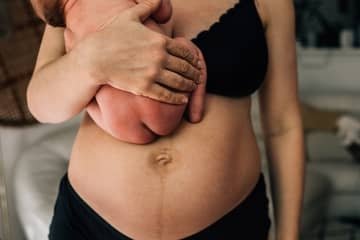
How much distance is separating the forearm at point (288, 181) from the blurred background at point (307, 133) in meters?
1.05

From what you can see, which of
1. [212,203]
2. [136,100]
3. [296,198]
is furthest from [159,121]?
[296,198]

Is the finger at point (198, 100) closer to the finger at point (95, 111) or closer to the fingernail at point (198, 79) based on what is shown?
the fingernail at point (198, 79)

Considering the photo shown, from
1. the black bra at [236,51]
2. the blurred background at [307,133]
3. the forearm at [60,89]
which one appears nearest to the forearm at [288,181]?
the black bra at [236,51]

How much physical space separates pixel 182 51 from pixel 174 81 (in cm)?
4

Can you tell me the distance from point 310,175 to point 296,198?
1.47 metres

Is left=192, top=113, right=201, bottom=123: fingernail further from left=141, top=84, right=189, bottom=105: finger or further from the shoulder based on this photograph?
the shoulder

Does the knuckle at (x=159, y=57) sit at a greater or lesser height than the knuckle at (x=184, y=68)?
greater

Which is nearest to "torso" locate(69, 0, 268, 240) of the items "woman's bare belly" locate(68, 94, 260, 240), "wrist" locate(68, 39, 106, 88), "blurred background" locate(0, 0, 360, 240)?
"woman's bare belly" locate(68, 94, 260, 240)

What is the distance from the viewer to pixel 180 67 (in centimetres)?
74

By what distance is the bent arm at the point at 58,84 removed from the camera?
0.72m

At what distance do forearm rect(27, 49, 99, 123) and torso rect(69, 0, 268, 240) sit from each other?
2.5 inches

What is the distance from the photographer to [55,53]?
2.75 feet

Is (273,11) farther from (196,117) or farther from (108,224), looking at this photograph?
(108,224)

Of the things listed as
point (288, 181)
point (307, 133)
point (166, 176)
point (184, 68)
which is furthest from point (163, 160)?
point (307, 133)
